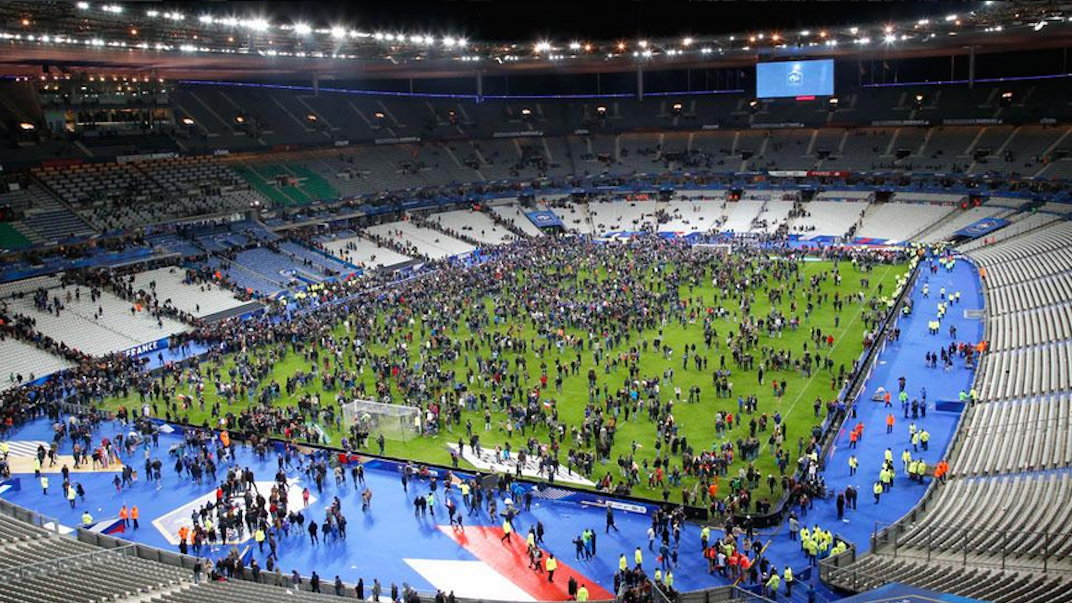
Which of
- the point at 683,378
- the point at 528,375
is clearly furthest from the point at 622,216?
the point at 683,378

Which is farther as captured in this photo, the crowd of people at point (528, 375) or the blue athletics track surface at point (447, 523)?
the crowd of people at point (528, 375)

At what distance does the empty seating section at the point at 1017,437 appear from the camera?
23.4 metres

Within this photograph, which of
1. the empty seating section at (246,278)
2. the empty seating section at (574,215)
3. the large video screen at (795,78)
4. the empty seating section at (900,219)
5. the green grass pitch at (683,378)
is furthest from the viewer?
the empty seating section at (574,215)

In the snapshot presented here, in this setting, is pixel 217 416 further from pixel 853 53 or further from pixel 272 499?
pixel 853 53

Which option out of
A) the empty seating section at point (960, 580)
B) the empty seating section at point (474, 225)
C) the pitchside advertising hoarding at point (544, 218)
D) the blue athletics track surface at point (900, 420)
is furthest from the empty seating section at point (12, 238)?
the empty seating section at point (960, 580)

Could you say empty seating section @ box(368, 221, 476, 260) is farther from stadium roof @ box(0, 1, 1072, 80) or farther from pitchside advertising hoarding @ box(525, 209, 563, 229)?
stadium roof @ box(0, 1, 1072, 80)

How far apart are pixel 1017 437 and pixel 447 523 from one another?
17056 mm

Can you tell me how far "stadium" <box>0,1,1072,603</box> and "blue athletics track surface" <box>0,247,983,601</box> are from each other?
0.41 feet

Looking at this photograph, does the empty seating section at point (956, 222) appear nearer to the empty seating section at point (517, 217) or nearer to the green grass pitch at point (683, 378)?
the green grass pitch at point (683, 378)

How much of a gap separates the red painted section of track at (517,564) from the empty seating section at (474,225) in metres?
49.6

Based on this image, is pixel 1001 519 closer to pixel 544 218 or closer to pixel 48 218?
pixel 48 218

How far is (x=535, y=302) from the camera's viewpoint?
156ft

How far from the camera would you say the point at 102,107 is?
65062mm

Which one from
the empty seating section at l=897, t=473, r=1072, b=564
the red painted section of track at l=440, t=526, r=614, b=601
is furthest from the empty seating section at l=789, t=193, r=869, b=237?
the red painted section of track at l=440, t=526, r=614, b=601
